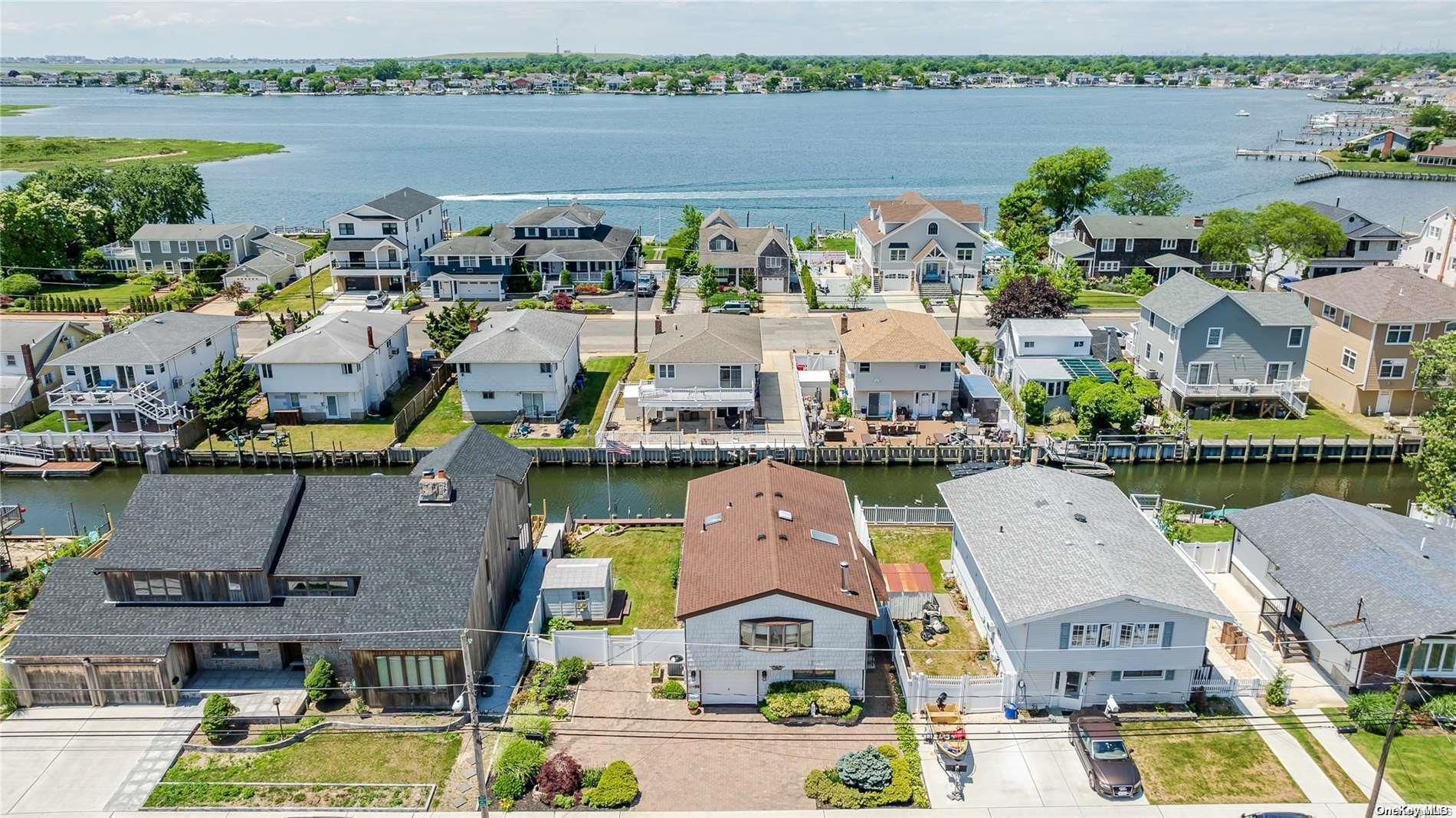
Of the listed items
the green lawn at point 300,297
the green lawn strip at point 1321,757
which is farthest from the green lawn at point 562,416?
the green lawn strip at point 1321,757

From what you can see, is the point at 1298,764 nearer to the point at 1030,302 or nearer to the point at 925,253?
the point at 1030,302

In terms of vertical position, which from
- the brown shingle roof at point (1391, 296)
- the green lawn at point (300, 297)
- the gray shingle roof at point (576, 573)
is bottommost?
the gray shingle roof at point (576, 573)

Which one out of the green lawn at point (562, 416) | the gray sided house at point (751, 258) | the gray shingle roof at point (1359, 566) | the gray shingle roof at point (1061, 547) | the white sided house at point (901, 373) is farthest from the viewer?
the gray sided house at point (751, 258)

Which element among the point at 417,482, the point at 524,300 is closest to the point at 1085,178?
the point at 524,300

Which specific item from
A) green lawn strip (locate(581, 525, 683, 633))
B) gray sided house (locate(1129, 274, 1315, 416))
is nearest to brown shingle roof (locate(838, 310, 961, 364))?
gray sided house (locate(1129, 274, 1315, 416))

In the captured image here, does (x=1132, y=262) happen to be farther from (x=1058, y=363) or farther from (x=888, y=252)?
(x=1058, y=363)

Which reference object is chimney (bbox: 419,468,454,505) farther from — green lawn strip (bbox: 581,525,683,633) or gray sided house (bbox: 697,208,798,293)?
gray sided house (bbox: 697,208,798,293)

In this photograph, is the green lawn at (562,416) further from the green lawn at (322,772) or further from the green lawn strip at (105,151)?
the green lawn strip at (105,151)
